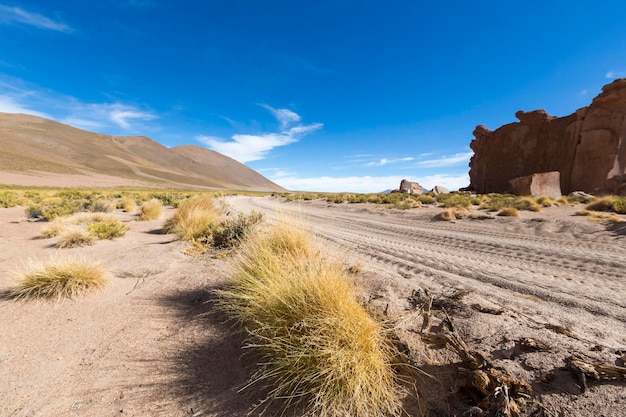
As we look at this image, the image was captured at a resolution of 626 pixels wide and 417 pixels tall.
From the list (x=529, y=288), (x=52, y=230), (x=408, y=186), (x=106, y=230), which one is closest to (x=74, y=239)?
(x=106, y=230)

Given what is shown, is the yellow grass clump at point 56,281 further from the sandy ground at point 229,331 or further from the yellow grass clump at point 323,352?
the yellow grass clump at point 323,352

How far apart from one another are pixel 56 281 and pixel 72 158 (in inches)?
5496

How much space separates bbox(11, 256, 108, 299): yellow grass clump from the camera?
3.56m

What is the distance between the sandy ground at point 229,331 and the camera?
1854 mm

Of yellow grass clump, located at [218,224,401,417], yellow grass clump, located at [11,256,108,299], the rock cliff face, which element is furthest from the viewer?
the rock cliff face

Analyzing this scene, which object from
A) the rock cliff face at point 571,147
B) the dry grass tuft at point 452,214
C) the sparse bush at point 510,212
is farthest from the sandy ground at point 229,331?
the rock cliff face at point 571,147

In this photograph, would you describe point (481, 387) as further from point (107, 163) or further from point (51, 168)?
point (107, 163)

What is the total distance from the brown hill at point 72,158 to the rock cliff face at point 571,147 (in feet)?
270

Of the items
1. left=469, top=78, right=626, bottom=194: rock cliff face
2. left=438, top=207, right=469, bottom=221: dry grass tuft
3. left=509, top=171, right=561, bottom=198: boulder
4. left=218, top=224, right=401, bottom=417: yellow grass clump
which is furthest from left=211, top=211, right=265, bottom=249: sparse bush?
left=469, top=78, right=626, bottom=194: rock cliff face

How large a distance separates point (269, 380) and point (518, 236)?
8080 millimetres

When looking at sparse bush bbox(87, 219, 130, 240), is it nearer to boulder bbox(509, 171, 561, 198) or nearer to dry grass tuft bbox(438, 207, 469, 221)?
dry grass tuft bbox(438, 207, 469, 221)

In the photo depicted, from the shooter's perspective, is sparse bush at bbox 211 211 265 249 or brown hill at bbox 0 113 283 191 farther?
brown hill at bbox 0 113 283 191

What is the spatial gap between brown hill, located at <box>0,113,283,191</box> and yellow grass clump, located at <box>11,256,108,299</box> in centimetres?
7434

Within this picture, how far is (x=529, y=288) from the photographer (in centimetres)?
371
